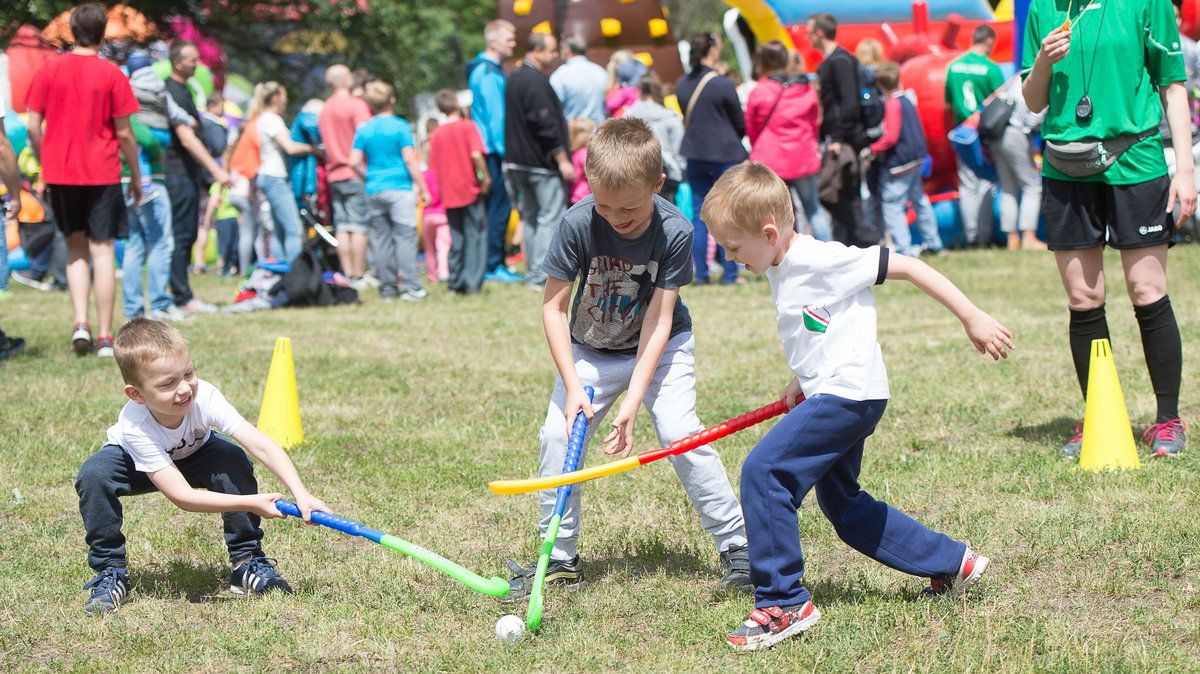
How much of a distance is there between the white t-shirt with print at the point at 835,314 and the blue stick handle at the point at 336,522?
1.28 meters

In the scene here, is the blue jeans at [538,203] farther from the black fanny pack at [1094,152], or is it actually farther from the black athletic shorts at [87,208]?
the black fanny pack at [1094,152]

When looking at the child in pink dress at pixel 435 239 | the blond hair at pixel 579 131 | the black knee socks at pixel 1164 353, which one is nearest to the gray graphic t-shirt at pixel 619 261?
the black knee socks at pixel 1164 353

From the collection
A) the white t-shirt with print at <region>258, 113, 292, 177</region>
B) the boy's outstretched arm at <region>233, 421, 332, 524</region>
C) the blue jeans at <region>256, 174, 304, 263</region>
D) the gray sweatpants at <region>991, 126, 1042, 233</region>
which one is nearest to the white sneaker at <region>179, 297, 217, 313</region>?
the blue jeans at <region>256, 174, 304, 263</region>

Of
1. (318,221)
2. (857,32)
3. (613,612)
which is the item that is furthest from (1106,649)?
(857,32)

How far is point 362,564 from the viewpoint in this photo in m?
4.03

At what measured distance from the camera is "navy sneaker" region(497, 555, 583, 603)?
3.71 m

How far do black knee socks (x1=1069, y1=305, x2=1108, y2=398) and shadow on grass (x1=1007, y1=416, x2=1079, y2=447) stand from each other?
256 millimetres

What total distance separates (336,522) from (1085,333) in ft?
10.7

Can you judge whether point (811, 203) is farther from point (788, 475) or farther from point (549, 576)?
point (788, 475)

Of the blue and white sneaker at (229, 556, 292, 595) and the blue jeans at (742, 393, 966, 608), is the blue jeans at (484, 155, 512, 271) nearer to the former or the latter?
the blue and white sneaker at (229, 556, 292, 595)

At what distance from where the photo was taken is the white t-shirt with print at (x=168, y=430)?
3625 millimetres

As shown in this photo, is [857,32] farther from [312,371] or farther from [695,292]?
[312,371]

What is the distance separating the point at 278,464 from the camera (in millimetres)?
3637

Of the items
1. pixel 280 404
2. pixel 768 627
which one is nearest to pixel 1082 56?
pixel 768 627
